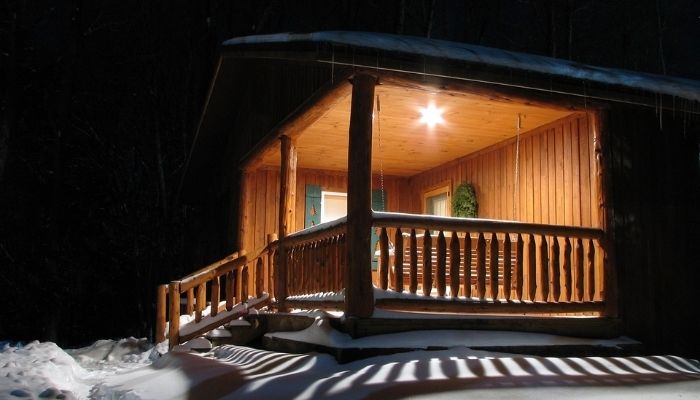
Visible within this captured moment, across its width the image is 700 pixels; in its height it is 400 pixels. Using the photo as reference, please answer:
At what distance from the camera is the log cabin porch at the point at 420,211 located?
6512mm

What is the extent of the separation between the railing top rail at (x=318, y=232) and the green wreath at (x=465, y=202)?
12.4ft

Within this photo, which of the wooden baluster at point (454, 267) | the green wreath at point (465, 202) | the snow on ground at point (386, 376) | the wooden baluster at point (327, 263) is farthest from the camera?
the green wreath at point (465, 202)

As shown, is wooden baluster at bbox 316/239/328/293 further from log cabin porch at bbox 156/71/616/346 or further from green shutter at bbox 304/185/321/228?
green shutter at bbox 304/185/321/228

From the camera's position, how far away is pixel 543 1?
922 inches

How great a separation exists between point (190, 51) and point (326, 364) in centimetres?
2065

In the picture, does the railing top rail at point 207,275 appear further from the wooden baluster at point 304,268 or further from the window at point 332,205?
the window at point 332,205

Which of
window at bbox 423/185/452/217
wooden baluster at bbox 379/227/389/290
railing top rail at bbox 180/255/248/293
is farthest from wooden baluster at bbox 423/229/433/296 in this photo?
window at bbox 423/185/452/217

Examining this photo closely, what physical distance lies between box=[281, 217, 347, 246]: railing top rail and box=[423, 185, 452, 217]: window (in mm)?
4249

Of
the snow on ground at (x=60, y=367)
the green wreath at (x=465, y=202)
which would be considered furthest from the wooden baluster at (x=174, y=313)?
the green wreath at (x=465, y=202)

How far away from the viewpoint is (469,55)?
6.61 metres

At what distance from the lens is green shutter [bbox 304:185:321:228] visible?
1267 cm

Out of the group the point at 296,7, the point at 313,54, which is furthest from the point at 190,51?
the point at 313,54

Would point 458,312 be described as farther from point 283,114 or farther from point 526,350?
point 283,114

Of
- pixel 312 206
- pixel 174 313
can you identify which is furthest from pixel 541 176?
pixel 174 313
